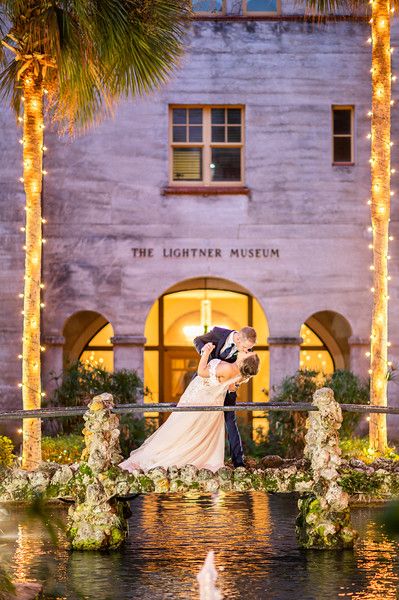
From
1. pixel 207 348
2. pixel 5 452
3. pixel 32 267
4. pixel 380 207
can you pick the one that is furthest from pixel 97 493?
pixel 380 207

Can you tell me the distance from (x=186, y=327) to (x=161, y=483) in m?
15.1

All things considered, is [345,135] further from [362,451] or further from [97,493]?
[97,493]

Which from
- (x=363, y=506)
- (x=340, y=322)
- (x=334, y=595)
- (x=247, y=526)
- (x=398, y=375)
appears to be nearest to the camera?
(x=334, y=595)

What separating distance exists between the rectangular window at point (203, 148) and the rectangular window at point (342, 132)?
1850 mm

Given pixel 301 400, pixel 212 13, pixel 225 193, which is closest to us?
pixel 301 400

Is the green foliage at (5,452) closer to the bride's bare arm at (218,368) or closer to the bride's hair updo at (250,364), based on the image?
the bride's bare arm at (218,368)

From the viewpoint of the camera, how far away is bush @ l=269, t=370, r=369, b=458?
20406 millimetres

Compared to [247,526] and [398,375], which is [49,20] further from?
[398,375]

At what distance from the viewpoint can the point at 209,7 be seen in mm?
24734

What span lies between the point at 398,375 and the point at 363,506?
27.1ft

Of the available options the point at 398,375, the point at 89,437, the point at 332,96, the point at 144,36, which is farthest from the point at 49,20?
the point at 398,375

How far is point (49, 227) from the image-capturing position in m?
24.3

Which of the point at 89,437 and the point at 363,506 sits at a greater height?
the point at 89,437

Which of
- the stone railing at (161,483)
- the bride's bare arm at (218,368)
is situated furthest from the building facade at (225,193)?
the stone railing at (161,483)
